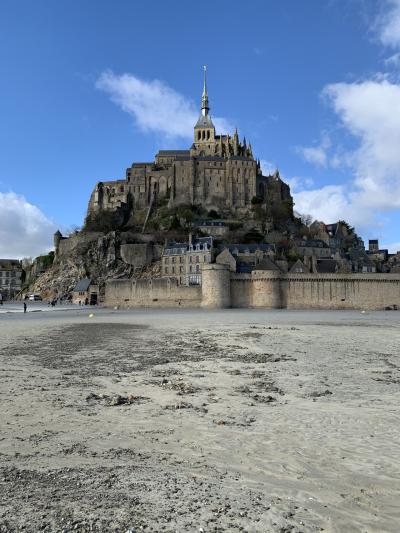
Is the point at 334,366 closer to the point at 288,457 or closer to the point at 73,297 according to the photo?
the point at 288,457

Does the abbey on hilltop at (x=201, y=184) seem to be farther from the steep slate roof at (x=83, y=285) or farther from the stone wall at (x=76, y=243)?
the steep slate roof at (x=83, y=285)

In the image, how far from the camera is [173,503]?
14.6 ft

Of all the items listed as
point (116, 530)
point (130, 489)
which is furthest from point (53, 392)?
Result: point (116, 530)

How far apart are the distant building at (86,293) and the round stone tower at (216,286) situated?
58.3 ft

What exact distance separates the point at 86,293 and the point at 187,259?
14369 millimetres

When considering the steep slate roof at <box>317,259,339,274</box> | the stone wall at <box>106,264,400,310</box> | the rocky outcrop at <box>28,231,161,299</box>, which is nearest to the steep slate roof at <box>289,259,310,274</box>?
the steep slate roof at <box>317,259,339,274</box>

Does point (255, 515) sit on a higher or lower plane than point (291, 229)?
lower

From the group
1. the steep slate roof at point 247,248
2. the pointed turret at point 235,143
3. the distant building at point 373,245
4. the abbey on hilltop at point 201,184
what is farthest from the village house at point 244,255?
the distant building at point 373,245

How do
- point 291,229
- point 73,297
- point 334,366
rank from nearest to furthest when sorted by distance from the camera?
point 334,366, point 73,297, point 291,229

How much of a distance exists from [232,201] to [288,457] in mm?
72969

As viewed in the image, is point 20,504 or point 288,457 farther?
point 288,457

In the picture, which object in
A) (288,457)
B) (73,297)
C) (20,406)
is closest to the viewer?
(288,457)

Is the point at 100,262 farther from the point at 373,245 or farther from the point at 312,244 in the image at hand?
the point at 373,245

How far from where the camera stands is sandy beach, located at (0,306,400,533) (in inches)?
167
